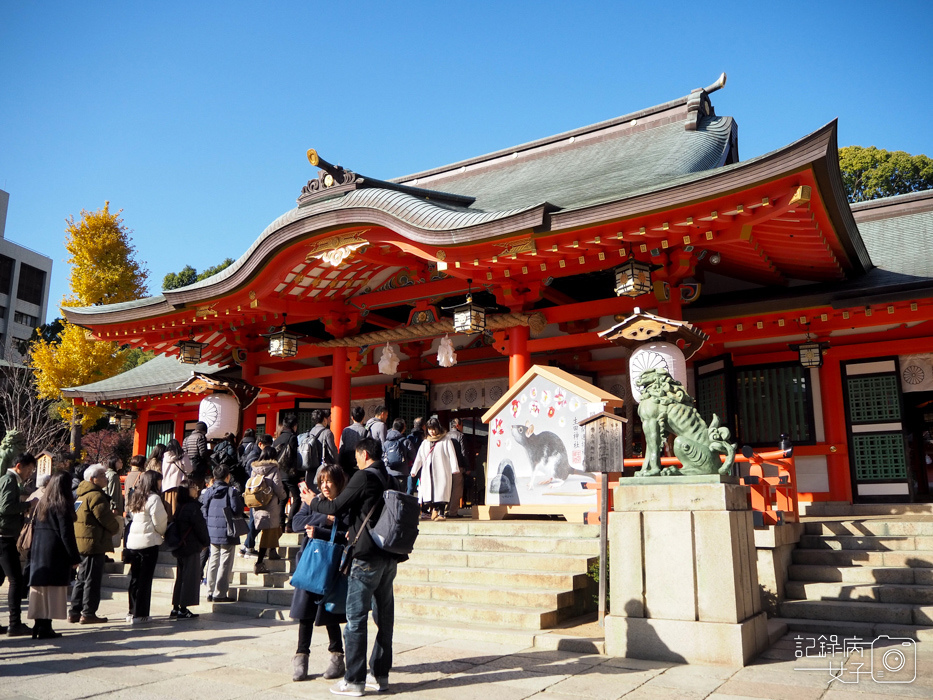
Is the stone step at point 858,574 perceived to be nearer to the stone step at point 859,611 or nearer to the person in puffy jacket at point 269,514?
the stone step at point 859,611

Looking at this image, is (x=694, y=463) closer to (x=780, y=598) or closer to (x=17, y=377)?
(x=780, y=598)

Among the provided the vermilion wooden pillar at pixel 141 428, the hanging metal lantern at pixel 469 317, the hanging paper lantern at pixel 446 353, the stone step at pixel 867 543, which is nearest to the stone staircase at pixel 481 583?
the stone step at pixel 867 543

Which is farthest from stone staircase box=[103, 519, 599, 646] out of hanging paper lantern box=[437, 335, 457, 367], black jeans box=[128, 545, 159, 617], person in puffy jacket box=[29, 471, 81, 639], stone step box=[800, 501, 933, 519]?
stone step box=[800, 501, 933, 519]

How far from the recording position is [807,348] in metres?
10.0

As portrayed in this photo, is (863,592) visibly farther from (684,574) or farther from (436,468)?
(436,468)

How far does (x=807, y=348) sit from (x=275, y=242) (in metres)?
7.98

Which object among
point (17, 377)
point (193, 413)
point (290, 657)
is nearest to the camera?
point (290, 657)

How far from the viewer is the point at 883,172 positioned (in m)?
29.1

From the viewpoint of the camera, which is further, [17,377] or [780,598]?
[17,377]

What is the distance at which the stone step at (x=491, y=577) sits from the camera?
21.5 ft

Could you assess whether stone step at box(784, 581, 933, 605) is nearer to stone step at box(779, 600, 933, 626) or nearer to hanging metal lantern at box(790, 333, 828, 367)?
stone step at box(779, 600, 933, 626)

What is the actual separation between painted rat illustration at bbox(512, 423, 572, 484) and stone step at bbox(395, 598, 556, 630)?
2.07 m

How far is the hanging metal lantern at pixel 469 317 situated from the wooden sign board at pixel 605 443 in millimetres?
3753

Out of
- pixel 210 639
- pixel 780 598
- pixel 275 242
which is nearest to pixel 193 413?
pixel 275 242
